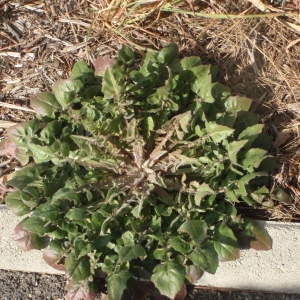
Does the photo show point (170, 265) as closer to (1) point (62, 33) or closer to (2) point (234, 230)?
(2) point (234, 230)

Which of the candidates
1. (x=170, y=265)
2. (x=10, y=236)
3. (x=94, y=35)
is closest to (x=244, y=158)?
(x=170, y=265)

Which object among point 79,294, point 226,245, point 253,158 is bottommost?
point 79,294

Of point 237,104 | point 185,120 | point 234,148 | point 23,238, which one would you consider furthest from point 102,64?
point 23,238

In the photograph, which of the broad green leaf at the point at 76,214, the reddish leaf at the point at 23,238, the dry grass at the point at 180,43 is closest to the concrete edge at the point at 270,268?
the dry grass at the point at 180,43

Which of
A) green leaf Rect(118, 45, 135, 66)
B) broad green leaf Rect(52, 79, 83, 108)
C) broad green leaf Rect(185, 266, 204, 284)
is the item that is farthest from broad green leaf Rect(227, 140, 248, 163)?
broad green leaf Rect(52, 79, 83, 108)

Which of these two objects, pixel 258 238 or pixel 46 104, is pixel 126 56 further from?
pixel 258 238
